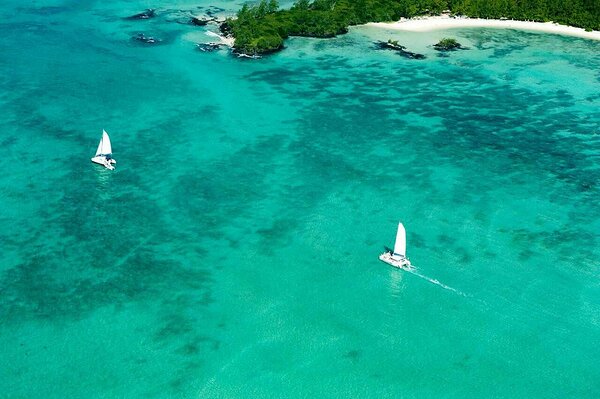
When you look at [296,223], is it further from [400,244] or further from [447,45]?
[447,45]

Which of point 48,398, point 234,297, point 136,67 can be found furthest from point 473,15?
point 48,398

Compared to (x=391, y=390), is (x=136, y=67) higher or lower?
higher

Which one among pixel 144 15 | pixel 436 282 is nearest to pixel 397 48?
pixel 144 15

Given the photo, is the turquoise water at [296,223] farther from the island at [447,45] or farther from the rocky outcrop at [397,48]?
the island at [447,45]

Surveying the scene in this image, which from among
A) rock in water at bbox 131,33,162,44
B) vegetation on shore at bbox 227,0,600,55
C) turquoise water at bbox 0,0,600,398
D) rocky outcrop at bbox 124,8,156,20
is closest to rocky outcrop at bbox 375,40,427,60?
turquoise water at bbox 0,0,600,398

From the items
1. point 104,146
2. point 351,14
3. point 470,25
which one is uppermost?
point 351,14

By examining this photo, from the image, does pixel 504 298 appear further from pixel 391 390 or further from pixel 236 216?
pixel 236 216
